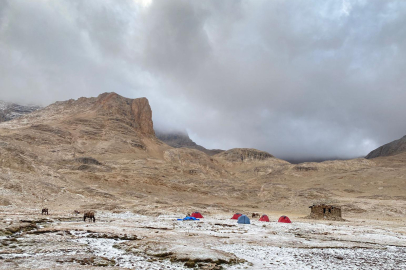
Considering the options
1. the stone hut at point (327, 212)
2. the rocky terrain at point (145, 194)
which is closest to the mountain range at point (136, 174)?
the rocky terrain at point (145, 194)

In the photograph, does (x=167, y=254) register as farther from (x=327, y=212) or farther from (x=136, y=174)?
(x=136, y=174)

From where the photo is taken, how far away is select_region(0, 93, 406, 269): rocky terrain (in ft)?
50.4

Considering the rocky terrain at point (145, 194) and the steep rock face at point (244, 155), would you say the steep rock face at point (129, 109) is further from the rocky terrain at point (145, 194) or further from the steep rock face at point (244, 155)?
the steep rock face at point (244, 155)

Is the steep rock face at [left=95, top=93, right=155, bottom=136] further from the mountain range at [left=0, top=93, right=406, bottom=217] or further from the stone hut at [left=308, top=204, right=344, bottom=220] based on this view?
the stone hut at [left=308, top=204, right=344, bottom=220]

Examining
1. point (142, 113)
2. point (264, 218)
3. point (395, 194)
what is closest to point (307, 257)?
point (264, 218)

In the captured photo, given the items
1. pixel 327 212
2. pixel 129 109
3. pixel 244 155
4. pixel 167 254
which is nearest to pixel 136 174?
pixel 327 212

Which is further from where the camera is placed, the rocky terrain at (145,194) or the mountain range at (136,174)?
the mountain range at (136,174)

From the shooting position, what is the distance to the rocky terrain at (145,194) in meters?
15.4

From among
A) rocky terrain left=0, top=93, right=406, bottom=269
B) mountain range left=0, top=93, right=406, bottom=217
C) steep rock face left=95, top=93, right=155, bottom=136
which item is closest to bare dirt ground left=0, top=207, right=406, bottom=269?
rocky terrain left=0, top=93, right=406, bottom=269

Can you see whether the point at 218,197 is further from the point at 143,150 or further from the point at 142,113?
the point at 142,113

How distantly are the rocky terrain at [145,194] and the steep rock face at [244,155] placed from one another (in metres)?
0.85

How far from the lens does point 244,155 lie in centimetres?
17850

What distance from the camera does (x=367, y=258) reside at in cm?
1473

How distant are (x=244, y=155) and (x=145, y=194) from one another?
113 metres
